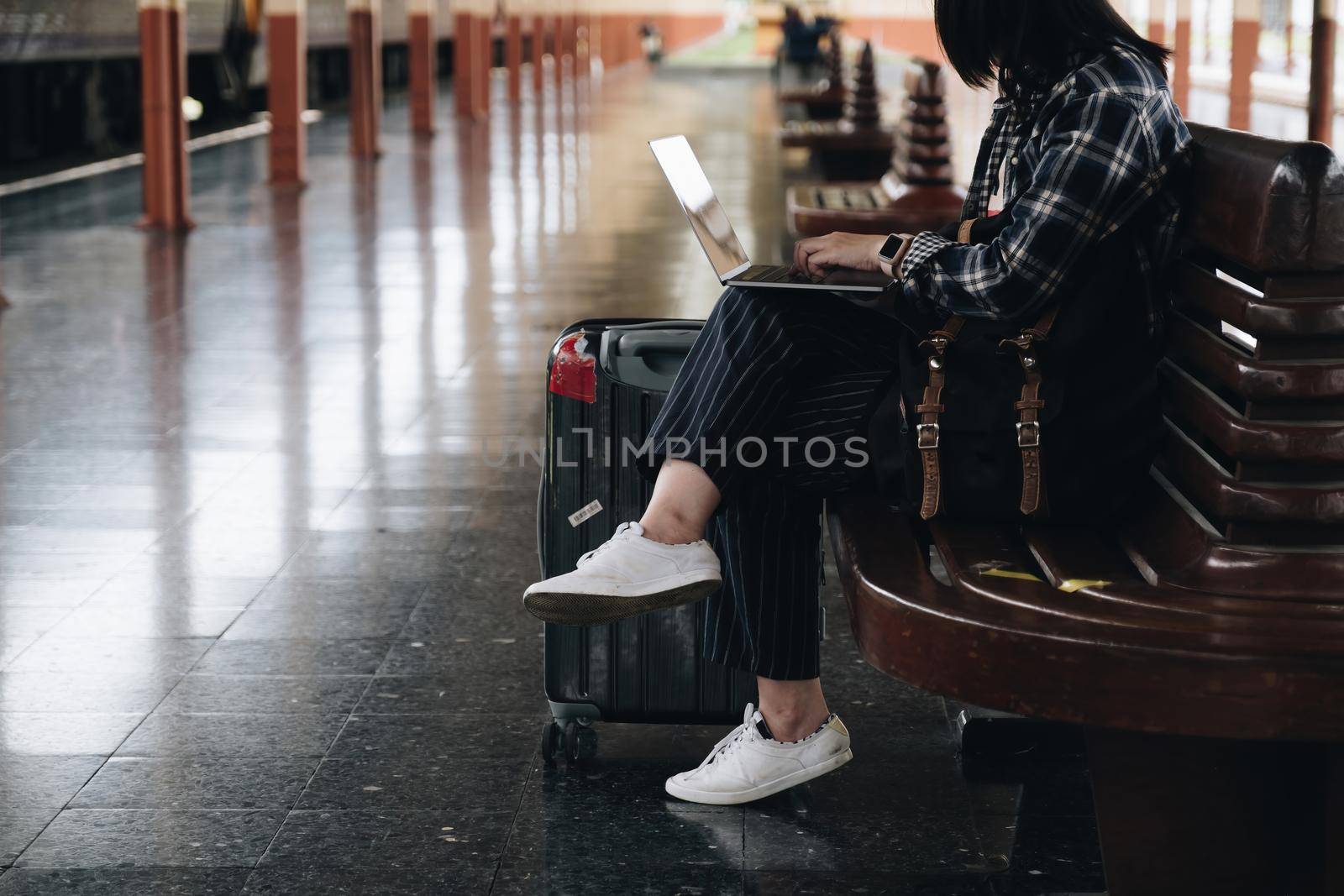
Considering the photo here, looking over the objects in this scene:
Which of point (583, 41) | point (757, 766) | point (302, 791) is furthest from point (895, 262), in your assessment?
point (583, 41)

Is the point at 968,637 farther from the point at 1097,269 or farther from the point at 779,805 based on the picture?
the point at 779,805

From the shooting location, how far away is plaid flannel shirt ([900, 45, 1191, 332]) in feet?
6.76

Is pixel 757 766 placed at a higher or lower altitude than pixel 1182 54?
lower

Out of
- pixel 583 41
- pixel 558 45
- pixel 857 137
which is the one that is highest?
pixel 583 41

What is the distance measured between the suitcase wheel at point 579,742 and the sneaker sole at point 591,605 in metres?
0.51

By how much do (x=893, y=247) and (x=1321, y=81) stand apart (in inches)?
153

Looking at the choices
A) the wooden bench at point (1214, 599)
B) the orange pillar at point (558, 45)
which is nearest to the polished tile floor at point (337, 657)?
the wooden bench at point (1214, 599)

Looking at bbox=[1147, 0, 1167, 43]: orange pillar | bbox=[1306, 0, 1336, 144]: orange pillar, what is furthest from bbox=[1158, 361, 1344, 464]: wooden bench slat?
bbox=[1147, 0, 1167, 43]: orange pillar

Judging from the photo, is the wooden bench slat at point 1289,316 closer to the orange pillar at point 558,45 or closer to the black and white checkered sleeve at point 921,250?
the black and white checkered sleeve at point 921,250

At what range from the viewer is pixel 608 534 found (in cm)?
A: 265

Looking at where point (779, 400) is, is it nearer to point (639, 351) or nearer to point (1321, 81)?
point (639, 351)

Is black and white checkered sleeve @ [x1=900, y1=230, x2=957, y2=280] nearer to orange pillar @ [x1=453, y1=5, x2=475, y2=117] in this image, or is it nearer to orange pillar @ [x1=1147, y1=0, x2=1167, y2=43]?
orange pillar @ [x1=1147, y1=0, x2=1167, y2=43]

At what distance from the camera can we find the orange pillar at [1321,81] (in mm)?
5414

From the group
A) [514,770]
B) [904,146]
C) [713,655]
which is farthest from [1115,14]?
[904,146]
